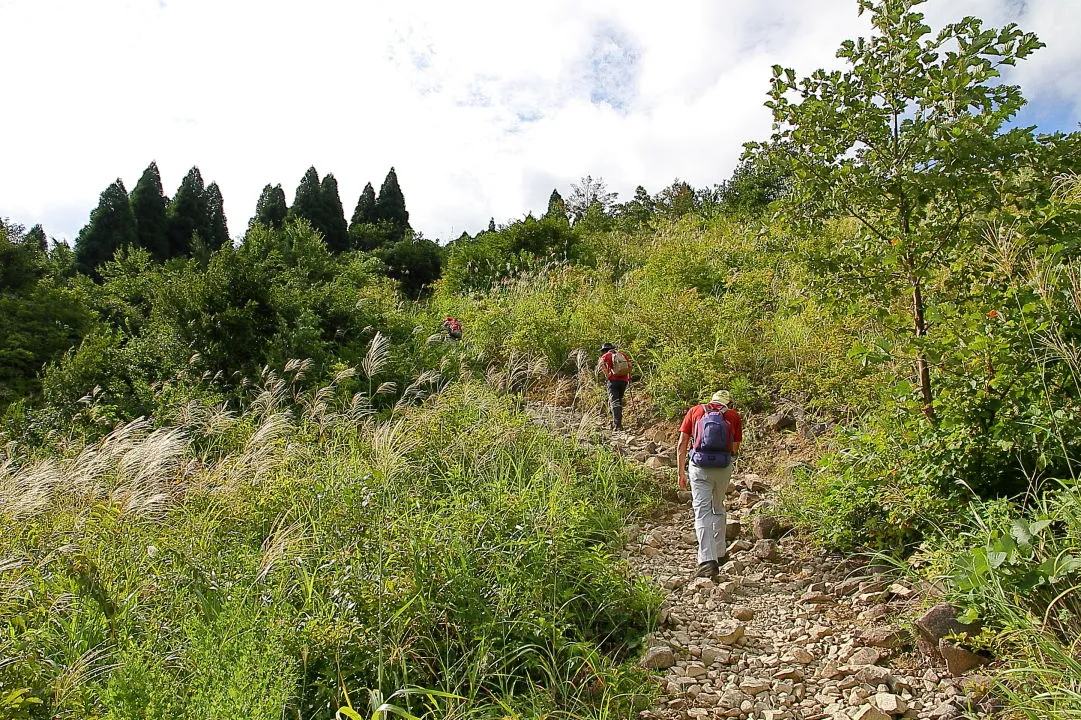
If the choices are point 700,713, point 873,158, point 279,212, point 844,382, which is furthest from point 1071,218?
point 279,212

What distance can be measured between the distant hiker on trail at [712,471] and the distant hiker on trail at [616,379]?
298 centimetres

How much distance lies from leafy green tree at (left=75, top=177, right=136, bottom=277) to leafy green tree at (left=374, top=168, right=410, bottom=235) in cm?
1205

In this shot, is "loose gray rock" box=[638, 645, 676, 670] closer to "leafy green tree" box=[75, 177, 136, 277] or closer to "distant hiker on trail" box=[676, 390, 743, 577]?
"distant hiker on trail" box=[676, 390, 743, 577]

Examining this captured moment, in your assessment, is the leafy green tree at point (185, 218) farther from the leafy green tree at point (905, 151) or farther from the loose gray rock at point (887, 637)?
the loose gray rock at point (887, 637)

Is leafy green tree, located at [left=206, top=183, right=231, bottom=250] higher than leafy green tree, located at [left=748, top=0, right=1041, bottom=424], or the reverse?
leafy green tree, located at [left=206, top=183, right=231, bottom=250]

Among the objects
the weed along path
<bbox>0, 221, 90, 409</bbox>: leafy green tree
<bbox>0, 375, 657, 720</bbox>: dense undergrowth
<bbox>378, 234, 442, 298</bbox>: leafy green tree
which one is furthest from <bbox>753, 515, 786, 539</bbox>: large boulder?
<bbox>378, 234, 442, 298</bbox>: leafy green tree

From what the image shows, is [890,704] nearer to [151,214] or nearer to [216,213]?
[151,214]

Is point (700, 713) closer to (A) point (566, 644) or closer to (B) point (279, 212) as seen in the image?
(A) point (566, 644)

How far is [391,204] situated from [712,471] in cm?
3326

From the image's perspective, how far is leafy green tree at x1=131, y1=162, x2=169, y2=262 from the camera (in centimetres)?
2777

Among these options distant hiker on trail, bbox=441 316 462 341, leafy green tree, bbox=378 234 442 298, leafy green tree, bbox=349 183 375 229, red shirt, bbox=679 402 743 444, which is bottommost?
red shirt, bbox=679 402 743 444

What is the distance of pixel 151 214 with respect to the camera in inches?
1115

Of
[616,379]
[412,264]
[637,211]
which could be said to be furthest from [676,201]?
[616,379]

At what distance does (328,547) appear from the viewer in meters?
3.49
